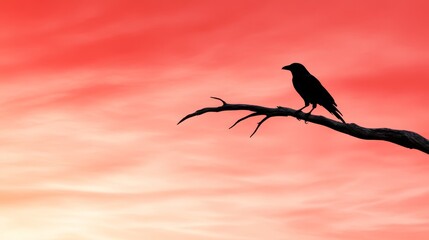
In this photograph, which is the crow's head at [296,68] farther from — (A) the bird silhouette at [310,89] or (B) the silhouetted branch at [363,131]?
(B) the silhouetted branch at [363,131]

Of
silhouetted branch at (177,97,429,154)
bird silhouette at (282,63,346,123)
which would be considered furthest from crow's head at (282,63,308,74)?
silhouetted branch at (177,97,429,154)

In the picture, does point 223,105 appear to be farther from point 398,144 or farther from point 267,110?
point 398,144

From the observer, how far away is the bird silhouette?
41.2 ft

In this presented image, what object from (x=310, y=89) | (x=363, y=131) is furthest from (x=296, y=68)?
(x=363, y=131)

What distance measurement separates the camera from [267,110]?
11.1m

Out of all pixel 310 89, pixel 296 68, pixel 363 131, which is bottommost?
pixel 363 131

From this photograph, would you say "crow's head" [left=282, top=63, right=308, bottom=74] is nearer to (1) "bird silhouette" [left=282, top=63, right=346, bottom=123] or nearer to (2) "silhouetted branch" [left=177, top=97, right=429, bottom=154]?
(1) "bird silhouette" [left=282, top=63, right=346, bottom=123]

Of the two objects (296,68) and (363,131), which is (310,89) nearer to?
(296,68)

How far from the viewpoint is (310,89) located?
13.2 metres

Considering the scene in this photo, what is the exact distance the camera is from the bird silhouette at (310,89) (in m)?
12.6

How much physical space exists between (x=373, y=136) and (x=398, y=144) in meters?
0.59

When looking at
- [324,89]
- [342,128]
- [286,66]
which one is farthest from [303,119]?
[286,66]

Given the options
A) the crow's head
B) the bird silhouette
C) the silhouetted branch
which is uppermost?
the crow's head

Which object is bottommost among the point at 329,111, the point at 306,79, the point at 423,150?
the point at 423,150
